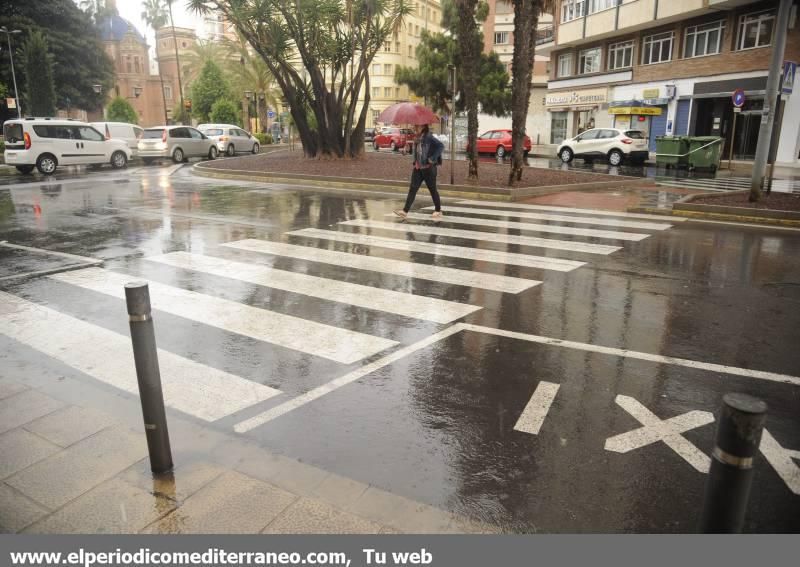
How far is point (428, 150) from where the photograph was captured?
11812 millimetres

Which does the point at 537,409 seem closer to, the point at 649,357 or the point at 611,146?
the point at 649,357

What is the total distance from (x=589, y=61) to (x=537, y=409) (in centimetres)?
4198

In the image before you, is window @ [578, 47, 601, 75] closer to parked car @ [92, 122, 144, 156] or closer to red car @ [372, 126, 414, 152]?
red car @ [372, 126, 414, 152]

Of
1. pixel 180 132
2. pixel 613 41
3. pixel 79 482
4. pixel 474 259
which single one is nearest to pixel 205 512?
pixel 79 482

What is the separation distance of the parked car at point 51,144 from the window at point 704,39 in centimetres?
2826

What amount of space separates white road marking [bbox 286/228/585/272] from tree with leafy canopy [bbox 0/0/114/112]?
152ft

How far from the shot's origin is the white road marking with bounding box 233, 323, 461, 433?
4074 millimetres

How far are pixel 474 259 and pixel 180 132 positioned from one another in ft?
78.7

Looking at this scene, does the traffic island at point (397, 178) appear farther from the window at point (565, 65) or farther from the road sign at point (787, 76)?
the window at point (565, 65)

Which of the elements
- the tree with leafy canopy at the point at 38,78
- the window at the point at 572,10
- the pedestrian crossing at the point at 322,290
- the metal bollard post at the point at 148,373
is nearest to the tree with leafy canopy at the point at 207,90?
the tree with leafy canopy at the point at 38,78

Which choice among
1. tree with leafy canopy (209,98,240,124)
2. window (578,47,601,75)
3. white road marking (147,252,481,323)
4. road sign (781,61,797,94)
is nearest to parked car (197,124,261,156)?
tree with leafy canopy (209,98,240,124)

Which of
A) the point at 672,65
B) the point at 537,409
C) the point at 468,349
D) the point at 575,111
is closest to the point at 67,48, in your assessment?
the point at 575,111

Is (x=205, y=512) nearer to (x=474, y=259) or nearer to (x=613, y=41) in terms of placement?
(x=474, y=259)

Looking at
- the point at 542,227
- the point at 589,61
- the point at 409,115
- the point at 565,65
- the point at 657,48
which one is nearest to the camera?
the point at 542,227
